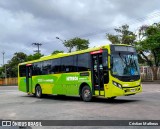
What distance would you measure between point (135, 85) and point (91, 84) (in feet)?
8.05

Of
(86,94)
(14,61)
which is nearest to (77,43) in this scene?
(14,61)

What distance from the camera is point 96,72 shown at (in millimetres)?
17969

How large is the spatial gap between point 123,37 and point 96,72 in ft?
129

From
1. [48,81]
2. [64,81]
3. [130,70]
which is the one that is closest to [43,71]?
[48,81]

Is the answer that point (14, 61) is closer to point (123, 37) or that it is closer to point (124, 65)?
point (123, 37)

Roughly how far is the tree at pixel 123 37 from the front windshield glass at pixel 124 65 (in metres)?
37.5

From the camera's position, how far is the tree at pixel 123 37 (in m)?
55.2

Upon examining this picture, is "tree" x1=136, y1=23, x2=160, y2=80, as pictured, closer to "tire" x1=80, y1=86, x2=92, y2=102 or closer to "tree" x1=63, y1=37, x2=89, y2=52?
"tree" x1=63, y1=37, x2=89, y2=52

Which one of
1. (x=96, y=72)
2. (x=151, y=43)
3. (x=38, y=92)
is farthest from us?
(x=151, y=43)

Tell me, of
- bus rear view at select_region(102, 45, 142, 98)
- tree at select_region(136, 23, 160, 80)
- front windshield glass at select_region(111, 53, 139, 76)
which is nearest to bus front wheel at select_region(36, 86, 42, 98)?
bus rear view at select_region(102, 45, 142, 98)

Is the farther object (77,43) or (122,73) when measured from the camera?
(77,43)

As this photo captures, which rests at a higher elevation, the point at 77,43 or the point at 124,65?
the point at 77,43

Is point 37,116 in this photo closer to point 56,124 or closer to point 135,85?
point 56,124

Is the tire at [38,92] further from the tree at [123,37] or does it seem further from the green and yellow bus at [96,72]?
the tree at [123,37]
